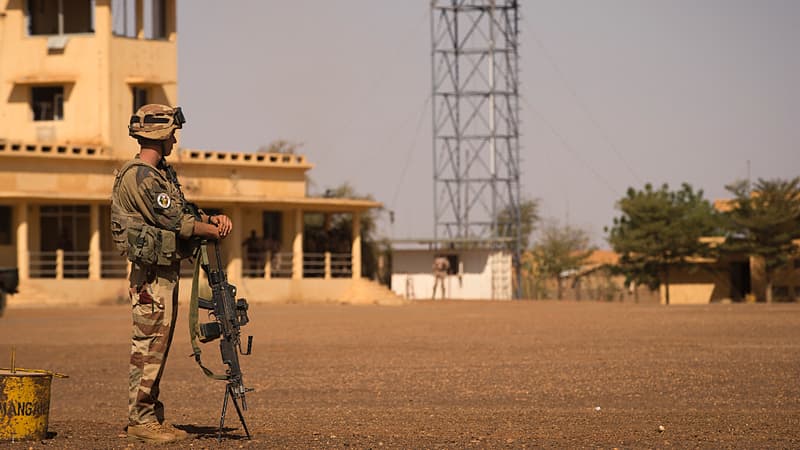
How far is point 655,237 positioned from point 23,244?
2478cm

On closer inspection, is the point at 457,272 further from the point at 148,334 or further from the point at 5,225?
the point at 148,334

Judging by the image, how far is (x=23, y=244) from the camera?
125 ft

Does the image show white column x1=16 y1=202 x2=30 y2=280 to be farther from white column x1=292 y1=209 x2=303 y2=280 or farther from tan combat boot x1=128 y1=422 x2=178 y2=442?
tan combat boot x1=128 y1=422 x2=178 y2=442

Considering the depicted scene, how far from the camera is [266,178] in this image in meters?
42.7

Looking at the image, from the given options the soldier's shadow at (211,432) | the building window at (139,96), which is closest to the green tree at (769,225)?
the building window at (139,96)

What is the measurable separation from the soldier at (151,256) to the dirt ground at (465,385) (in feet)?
1.09

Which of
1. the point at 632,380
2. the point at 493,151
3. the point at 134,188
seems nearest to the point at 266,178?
the point at 493,151

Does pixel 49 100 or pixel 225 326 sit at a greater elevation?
pixel 49 100

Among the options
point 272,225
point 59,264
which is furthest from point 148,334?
point 272,225

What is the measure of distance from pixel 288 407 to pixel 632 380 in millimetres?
3801

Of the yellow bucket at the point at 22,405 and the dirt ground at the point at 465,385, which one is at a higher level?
the yellow bucket at the point at 22,405

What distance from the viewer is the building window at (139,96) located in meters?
42.7

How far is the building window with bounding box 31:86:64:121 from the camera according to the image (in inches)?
1677

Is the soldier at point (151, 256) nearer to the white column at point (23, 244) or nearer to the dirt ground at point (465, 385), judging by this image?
the dirt ground at point (465, 385)
